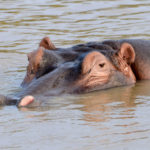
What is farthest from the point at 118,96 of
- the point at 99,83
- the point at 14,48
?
the point at 14,48

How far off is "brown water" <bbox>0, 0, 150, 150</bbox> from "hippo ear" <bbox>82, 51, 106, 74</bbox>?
1.03 ft

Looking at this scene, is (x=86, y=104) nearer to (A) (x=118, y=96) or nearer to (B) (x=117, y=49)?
(A) (x=118, y=96)

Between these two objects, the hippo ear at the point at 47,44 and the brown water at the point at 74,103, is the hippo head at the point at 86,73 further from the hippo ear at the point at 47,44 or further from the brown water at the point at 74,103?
the hippo ear at the point at 47,44

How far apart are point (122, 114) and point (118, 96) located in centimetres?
105

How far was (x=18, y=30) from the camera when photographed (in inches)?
448

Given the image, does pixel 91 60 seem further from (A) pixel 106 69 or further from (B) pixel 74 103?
(B) pixel 74 103

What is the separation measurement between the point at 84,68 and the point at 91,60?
12 cm

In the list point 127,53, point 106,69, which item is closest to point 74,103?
point 106,69

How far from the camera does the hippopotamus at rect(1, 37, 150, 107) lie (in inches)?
250

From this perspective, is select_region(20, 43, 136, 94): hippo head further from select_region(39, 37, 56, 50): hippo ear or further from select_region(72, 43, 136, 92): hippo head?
select_region(39, 37, 56, 50): hippo ear

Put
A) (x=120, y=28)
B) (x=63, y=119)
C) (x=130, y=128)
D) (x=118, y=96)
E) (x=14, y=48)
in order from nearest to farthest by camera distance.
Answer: (x=130, y=128) → (x=63, y=119) → (x=118, y=96) → (x=14, y=48) → (x=120, y=28)

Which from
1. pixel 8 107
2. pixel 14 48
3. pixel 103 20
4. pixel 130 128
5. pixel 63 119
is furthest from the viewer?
pixel 103 20

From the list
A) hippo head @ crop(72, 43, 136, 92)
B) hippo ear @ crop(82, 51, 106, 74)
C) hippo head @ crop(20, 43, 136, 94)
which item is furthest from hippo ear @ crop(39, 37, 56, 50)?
hippo ear @ crop(82, 51, 106, 74)

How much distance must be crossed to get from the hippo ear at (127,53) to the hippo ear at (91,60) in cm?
37
